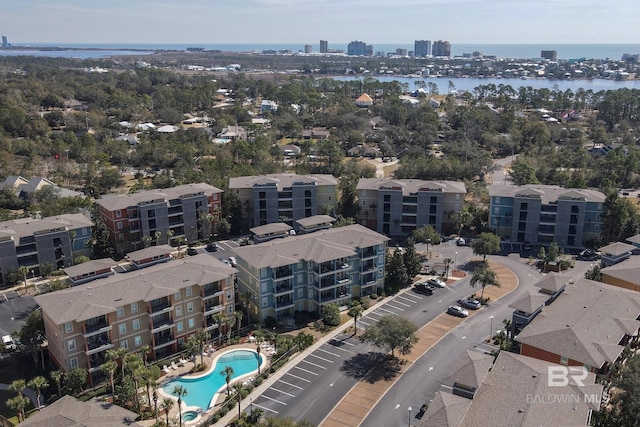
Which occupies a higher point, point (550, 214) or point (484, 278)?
point (550, 214)

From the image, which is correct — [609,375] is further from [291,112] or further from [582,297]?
[291,112]

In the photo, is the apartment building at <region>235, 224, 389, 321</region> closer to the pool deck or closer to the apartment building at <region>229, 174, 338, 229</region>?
Result: the pool deck

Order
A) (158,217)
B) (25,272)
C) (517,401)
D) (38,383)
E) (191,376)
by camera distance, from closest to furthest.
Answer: (517,401)
(38,383)
(191,376)
(25,272)
(158,217)

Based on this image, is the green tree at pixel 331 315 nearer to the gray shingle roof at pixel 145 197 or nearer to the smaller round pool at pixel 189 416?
the smaller round pool at pixel 189 416

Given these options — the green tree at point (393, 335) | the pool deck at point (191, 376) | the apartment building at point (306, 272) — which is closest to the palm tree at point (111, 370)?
the pool deck at point (191, 376)

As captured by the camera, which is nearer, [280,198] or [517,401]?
[517,401]

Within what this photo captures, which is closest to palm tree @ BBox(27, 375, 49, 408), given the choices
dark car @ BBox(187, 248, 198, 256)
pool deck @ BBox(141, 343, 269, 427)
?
pool deck @ BBox(141, 343, 269, 427)

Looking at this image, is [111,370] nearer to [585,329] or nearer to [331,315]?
[331,315]

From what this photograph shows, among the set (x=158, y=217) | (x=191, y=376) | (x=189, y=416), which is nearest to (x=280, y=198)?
(x=158, y=217)
